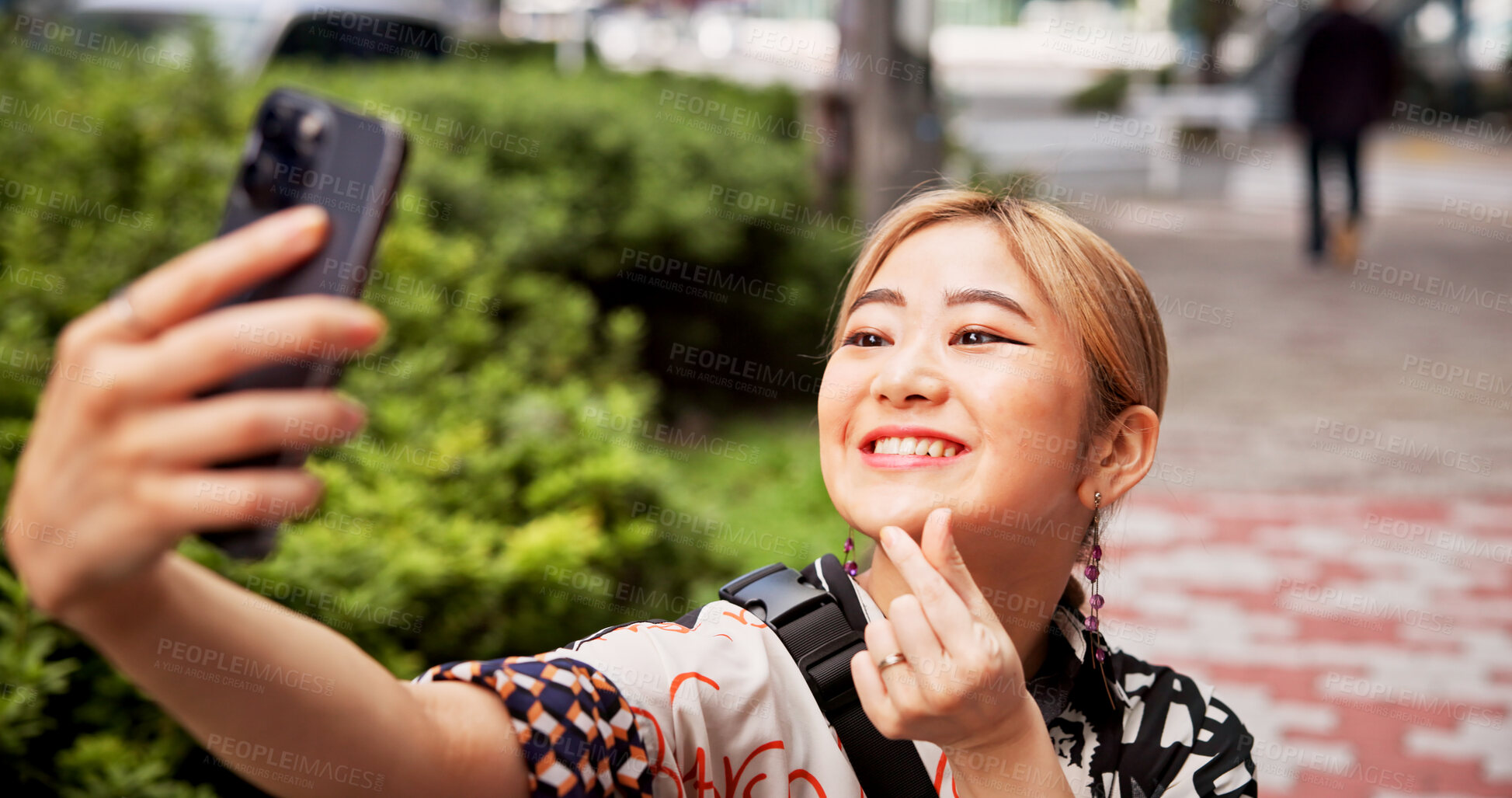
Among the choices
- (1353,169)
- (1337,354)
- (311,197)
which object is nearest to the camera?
(311,197)

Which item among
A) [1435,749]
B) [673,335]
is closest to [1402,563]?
[1435,749]

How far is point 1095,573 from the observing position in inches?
68.9

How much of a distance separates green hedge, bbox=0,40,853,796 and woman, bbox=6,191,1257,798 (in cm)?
130

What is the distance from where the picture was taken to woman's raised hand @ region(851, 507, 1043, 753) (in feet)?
3.92

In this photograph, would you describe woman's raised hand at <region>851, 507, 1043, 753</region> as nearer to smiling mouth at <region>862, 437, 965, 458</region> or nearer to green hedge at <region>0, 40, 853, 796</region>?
smiling mouth at <region>862, 437, 965, 458</region>

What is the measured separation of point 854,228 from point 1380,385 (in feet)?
11.8

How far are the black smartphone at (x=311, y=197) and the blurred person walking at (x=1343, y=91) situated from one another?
1101cm

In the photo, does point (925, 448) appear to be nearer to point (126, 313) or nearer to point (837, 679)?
point (837, 679)

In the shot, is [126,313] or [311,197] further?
[311,197]

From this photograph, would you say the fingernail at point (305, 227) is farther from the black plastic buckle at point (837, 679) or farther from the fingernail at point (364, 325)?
the black plastic buckle at point (837, 679)

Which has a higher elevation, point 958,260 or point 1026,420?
point 958,260

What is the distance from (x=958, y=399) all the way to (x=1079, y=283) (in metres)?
0.27

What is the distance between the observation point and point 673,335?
6.82m

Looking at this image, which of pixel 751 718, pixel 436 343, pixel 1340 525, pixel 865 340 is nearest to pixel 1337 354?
pixel 1340 525
